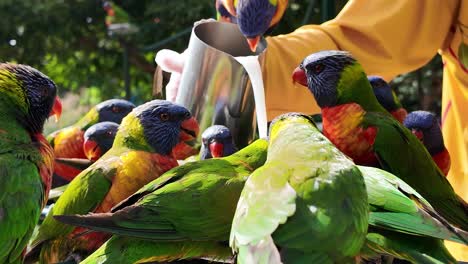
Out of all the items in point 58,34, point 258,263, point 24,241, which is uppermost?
point 258,263

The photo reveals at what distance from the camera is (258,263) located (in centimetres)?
49

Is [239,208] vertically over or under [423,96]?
over

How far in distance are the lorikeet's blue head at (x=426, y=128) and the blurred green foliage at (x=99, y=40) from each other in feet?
12.2

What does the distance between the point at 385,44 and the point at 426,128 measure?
0.88ft

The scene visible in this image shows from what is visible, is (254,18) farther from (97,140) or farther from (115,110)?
(115,110)

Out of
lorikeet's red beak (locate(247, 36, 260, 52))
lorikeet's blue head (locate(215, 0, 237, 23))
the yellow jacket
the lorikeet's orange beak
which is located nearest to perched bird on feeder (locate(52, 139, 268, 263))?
lorikeet's red beak (locate(247, 36, 260, 52))

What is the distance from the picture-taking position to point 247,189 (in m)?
0.56

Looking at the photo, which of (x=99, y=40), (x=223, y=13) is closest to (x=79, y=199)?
(x=223, y=13)

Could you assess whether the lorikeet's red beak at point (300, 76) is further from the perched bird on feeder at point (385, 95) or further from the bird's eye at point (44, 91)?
the bird's eye at point (44, 91)

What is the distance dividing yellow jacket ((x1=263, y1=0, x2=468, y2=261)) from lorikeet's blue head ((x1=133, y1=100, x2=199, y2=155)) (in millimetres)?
214

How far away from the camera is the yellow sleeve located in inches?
44.8

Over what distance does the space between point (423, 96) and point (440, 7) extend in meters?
4.01

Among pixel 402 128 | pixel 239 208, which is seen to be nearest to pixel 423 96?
pixel 402 128

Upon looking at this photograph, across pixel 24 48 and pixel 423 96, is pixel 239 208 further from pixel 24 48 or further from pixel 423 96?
pixel 24 48
